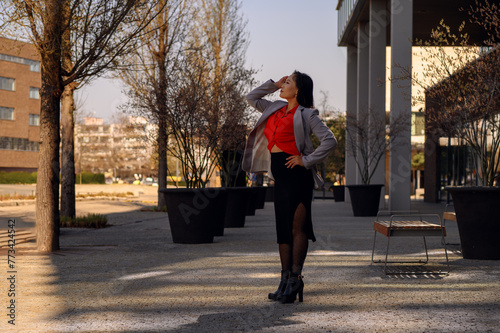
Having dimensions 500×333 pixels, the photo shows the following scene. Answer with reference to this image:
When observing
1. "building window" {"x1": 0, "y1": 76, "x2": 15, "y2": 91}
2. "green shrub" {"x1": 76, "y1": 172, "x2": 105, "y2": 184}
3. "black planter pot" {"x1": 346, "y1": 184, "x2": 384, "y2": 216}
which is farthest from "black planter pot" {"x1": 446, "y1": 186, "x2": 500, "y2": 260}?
"building window" {"x1": 0, "y1": 76, "x2": 15, "y2": 91}

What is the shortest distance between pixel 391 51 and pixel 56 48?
15.5m

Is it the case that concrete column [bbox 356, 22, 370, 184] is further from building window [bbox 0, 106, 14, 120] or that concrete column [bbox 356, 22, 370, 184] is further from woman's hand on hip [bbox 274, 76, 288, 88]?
building window [bbox 0, 106, 14, 120]

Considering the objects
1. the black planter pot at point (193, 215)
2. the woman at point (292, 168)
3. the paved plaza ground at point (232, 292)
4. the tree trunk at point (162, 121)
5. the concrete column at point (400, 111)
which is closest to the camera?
the paved plaza ground at point (232, 292)

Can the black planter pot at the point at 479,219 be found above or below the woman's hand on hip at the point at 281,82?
below

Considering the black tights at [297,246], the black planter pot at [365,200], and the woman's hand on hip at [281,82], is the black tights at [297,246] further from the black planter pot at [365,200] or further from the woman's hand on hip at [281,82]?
the black planter pot at [365,200]

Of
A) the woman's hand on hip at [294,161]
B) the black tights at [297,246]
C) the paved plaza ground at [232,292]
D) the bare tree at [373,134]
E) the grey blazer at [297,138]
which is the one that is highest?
the bare tree at [373,134]

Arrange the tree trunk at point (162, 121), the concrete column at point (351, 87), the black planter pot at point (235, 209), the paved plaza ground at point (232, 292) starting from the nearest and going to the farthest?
the paved plaza ground at point (232, 292)
the tree trunk at point (162, 121)
the black planter pot at point (235, 209)
the concrete column at point (351, 87)

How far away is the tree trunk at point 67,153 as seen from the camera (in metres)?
14.1

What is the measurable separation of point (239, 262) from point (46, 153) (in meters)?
3.25

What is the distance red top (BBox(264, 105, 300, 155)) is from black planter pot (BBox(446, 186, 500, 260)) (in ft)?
11.4

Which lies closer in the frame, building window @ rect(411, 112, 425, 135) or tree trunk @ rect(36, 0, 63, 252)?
tree trunk @ rect(36, 0, 63, 252)

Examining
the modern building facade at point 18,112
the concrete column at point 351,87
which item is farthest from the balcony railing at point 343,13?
the modern building facade at point 18,112

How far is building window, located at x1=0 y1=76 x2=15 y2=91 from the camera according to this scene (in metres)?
75.0

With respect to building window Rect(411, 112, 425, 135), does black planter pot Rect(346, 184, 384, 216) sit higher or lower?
lower
